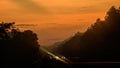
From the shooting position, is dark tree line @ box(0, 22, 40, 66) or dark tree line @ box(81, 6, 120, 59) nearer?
dark tree line @ box(0, 22, 40, 66)

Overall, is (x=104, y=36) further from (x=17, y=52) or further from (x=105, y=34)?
(x=17, y=52)

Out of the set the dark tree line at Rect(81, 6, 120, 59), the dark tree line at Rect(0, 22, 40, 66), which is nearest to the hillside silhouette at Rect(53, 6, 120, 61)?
the dark tree line at Rect(81, 6, 120, 59)

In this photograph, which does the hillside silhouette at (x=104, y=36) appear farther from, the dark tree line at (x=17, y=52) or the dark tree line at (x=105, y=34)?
the dark tree line at (x=17, y=52)

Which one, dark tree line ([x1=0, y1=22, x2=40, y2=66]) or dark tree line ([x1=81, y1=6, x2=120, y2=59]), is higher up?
dark tree line ([x1=81, y1=6, x2=120, y2=59])

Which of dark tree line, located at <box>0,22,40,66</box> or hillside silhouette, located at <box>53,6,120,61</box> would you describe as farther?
hillside silhouette, located at <box>53,6,120,61</box>

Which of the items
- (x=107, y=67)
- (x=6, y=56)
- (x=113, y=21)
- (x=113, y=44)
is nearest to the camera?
(x=6, y=56)

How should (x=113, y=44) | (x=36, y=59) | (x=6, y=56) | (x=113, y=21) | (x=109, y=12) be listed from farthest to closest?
(x=109, y=12) → (x=113, y=21) → (x=113, y=44) → (x=36, y=59) → (x=6, y=56)

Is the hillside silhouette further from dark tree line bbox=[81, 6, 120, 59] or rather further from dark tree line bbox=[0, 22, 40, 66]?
dark tree line bbox=[0, 22, 40, 66]

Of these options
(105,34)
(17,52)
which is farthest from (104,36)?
(17,52)

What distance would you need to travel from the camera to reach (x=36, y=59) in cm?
1666

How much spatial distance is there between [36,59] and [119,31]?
10074 centimetres

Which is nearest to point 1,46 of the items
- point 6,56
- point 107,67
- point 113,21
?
point 6,56

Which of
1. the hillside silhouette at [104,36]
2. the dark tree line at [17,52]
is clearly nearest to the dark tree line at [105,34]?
the hillside silhouette at [104,36]

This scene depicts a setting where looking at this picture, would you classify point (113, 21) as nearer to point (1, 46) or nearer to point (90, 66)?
point (90, 66)
